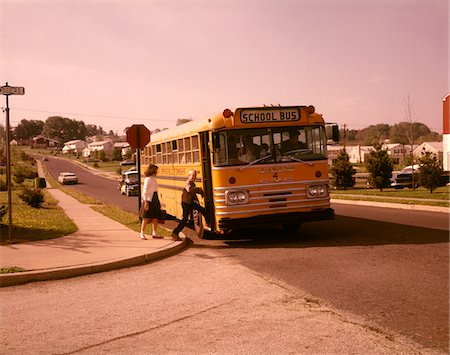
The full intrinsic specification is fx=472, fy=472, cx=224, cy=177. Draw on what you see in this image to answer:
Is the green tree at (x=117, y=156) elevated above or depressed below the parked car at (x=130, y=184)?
above

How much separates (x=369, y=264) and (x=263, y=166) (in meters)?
3.38

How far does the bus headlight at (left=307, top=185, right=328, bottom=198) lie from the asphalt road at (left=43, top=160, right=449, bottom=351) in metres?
1.03

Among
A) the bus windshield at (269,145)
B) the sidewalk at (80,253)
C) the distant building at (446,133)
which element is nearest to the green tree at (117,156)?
the distant building at (446,133)

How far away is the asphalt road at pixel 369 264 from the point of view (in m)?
5.33

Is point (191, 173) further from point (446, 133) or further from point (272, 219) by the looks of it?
point (446, 133)

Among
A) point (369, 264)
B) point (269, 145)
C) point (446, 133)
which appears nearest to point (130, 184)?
point (269, 145)

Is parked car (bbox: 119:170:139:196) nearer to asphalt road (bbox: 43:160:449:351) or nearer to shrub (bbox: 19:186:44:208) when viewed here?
shrub (bbox: 19:186:44:208)

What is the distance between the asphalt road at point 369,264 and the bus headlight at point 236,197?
39.1 inches

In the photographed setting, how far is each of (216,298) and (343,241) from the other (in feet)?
16.5

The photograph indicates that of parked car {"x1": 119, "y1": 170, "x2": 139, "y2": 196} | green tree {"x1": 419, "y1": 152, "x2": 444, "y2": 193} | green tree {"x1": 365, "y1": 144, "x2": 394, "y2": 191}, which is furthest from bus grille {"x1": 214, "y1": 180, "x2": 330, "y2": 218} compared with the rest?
parked car {"x1": 119, "y1": 170, "x2": 139, "y2": 196}

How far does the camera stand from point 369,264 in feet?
26.1

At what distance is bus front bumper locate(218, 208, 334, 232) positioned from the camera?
398 inches

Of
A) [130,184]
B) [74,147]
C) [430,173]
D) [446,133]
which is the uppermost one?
[74,147]

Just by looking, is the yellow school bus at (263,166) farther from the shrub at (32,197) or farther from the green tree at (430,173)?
the green tree at (430,173)
